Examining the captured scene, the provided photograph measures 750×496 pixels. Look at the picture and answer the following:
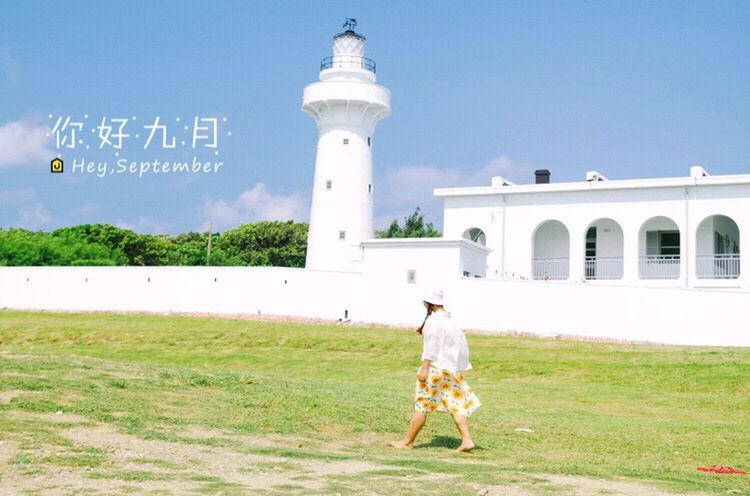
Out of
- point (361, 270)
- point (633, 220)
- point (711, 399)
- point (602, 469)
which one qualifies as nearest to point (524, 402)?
point (711, 399)

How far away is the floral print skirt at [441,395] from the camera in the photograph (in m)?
9.41

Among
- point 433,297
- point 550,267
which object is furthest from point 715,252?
point 433,297

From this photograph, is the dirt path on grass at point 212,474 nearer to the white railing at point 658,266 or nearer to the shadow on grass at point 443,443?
the shadow on grass at point 443,443

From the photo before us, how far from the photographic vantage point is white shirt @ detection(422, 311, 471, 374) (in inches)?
370

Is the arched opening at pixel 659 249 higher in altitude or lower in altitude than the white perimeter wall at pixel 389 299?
higher

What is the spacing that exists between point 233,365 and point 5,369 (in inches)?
446

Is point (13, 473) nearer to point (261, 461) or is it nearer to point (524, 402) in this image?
point (261, 461)

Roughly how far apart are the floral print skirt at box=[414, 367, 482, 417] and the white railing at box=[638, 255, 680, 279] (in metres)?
27.9

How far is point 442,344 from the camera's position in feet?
30.9

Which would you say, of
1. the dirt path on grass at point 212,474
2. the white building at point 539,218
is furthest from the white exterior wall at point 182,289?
the dirt path on grass at point 212,474

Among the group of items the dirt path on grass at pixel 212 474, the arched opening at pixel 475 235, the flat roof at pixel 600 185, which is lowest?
the dirt path on grass at pixel 212 474

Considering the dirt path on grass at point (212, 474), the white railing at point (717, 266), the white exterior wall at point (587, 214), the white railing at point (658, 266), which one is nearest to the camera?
the dirt path on grass at point (212, 474)

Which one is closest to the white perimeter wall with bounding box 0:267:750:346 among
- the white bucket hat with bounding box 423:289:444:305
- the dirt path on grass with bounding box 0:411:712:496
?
the white bucket hat with bounding box 423:289:444:305

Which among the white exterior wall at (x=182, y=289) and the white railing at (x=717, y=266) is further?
the white railing at (x=717, y=266)
